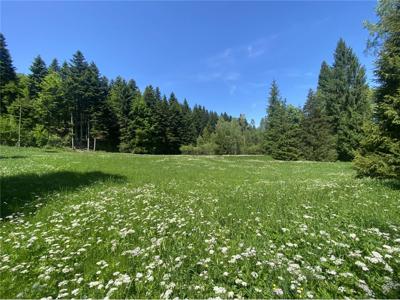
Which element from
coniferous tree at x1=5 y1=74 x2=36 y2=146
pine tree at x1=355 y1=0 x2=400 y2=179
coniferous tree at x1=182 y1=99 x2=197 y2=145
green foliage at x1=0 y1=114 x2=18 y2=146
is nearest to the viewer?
pine tree at x1=355 y1=0 x2=400 y2=179

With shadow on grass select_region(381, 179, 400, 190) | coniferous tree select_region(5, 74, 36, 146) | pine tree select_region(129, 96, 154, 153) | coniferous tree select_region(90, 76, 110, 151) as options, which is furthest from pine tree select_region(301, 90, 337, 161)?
coniferous tree select_region(5, 74, 36, 146)

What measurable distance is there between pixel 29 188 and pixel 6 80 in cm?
5043

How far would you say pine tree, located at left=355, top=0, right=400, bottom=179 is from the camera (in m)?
10.7

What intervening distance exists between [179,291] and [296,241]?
2634 millimetres

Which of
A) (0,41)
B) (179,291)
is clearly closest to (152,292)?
(179,291)

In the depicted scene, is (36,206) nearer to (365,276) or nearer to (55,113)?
(365,276)

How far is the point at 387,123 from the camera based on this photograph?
1124 cm

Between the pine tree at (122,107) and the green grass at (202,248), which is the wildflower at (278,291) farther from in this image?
the pine tree at (122,107)

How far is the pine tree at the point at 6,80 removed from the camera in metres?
43.2

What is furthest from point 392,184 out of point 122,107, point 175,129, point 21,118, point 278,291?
point 175,129

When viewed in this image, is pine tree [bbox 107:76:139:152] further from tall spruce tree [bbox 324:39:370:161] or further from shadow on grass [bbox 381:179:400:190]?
shadow on grass [bbox 381:179:400:190]

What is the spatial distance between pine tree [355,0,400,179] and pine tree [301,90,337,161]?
32.2m

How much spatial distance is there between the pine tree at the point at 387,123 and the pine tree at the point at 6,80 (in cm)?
5546

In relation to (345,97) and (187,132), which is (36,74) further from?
(345,97)
